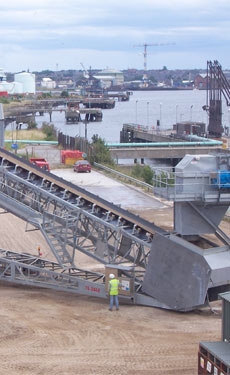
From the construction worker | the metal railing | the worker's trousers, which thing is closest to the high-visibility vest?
the construction worker

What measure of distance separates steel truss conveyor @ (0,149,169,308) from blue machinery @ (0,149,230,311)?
0.09 ft

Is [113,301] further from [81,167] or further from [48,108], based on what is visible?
[48,108]

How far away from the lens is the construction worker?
1795 cm

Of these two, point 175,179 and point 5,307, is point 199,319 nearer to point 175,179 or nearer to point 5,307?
point 175,179

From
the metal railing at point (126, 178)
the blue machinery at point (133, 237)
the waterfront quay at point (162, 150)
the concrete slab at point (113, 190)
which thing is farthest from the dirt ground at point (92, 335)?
the waterfront quay at point (162, 150)

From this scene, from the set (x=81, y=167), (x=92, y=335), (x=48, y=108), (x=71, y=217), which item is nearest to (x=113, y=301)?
(x=92, y=335)

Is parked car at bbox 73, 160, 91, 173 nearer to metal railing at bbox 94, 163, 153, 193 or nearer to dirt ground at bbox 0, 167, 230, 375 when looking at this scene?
metal railing at bbox 94, 163, 153, 193

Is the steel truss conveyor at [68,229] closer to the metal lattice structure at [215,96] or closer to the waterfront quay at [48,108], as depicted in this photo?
the metal lattice structure at [215,96]

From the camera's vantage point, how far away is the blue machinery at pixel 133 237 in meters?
17.5

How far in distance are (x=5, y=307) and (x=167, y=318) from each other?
4047 millimetres

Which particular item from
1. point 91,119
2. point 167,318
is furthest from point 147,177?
point 91,119

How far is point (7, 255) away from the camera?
20953mm

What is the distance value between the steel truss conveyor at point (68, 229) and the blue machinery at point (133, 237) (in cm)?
3

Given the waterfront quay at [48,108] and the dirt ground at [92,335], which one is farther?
the waterfront quay at [48,108]
